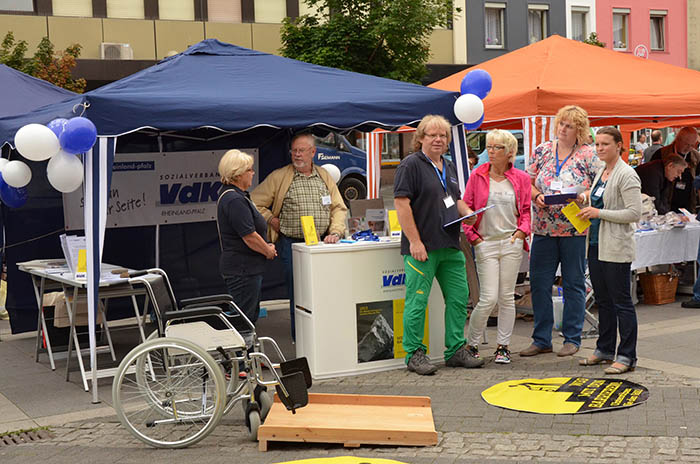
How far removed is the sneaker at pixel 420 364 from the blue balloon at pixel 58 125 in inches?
118

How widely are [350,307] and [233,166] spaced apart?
1392mm

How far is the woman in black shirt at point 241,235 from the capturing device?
21.4ft

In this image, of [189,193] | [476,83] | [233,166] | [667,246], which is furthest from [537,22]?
[233,166]

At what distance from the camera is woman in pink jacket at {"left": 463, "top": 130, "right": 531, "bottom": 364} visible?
699 centimetres

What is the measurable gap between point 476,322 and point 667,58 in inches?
1279

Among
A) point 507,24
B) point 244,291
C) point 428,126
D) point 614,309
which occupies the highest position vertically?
point 507,24

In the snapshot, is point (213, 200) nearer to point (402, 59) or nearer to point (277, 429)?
point (277, 429)

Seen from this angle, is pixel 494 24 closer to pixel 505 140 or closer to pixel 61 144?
pixel 505 140

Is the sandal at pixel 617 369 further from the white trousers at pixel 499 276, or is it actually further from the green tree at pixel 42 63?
the green tree at pixel 42 63

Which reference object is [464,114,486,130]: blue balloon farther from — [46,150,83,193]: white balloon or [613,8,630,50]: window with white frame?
[613,8,630,50]: window with white frame

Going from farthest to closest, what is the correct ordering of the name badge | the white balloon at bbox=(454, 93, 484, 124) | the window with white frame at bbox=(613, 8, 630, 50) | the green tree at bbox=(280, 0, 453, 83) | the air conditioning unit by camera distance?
the window with white frame at bbox=(613, 8, 630, 50), the air conditioning unit, the green tree at bbox=(280, 0, 453, 83), the white balloon at bbox=(454, 93, 484, 124), the name badge

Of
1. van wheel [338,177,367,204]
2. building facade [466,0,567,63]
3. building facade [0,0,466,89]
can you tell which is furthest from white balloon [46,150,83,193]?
building facade [466,0,567,63]

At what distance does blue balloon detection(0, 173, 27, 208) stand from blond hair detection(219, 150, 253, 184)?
2759 mm

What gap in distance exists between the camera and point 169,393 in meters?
5.38
